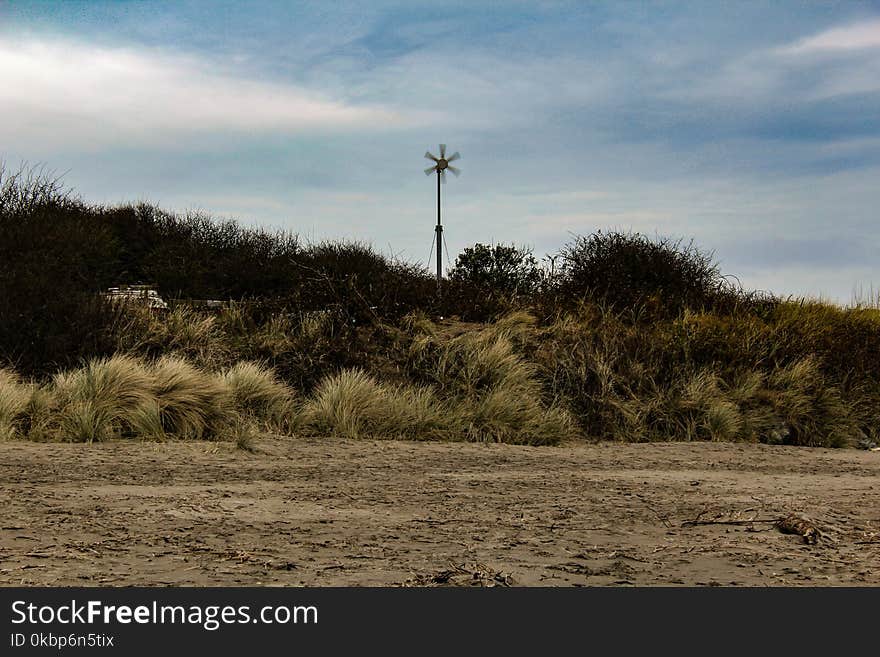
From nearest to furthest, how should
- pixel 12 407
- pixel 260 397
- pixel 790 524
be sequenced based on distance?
pixel 790 524
pixel 12 407
pixel 260 397

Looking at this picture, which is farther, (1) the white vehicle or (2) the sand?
(1) the white vehicle

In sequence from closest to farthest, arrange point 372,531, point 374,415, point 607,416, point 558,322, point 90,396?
point 372,531 → point 90,396 → point 374,415 → point 607,416 → point 558,322

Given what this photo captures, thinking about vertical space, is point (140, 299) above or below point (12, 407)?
above

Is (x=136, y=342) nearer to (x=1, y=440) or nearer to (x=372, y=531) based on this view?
(x=1, y=440)

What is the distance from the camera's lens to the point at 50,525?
17.3 ft

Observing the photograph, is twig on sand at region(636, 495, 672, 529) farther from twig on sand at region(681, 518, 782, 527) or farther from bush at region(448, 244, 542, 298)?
bush at region(448, 244, 542, 298)

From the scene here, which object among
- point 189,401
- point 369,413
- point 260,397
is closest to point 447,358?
point 369,413

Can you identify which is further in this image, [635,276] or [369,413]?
[635,276]

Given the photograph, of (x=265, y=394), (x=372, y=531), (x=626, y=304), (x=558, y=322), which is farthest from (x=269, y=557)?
(x=626, y=304)

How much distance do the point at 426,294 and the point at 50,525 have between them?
9119mm

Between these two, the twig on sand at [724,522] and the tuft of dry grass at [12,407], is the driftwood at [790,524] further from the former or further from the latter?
the tuft of dry grass at [12,407]

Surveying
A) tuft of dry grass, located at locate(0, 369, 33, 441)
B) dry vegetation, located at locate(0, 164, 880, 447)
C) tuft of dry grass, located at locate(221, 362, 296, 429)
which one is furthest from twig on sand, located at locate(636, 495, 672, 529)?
tuft of dry grass, located at locate(0, 369, 33, 441)

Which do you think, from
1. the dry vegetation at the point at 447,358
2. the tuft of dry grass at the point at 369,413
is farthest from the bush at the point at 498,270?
the tuft of dry grass at the point at 369,413

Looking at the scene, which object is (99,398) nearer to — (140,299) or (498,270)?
(140,299)
